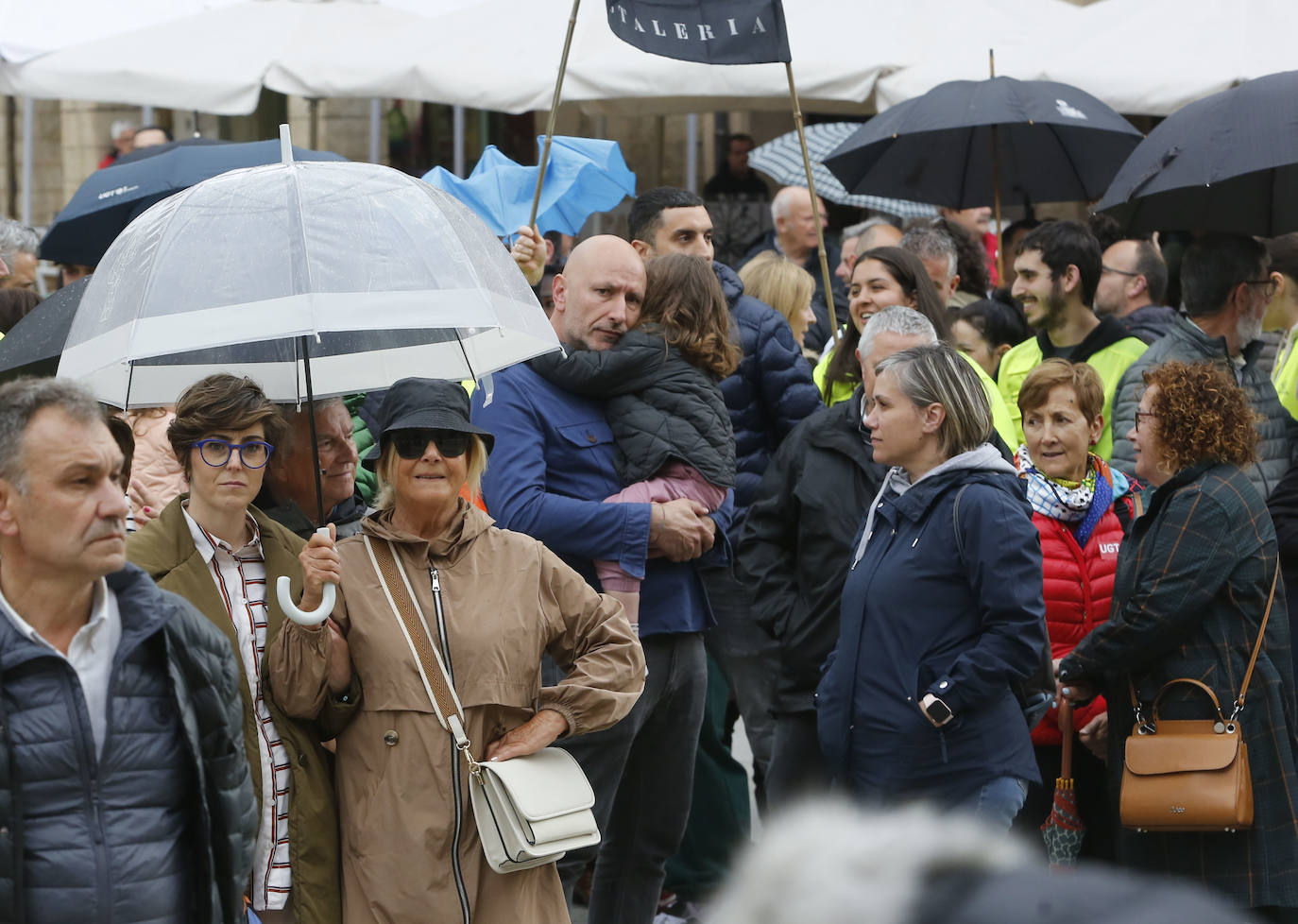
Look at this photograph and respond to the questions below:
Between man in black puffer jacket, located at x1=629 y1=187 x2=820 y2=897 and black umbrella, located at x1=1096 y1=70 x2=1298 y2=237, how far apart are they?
1.55 meters

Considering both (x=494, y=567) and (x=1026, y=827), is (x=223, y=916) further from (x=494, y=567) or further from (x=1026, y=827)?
(x=1026, y=827)

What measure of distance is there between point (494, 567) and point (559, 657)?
311 mm

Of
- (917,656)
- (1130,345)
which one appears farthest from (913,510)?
(1130,345)

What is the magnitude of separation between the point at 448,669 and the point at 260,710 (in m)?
0.43

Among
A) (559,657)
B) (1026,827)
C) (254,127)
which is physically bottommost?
(1026,827)

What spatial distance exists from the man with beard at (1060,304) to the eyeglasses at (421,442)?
3283 mm

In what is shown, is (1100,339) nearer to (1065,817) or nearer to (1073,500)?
(1073,500)

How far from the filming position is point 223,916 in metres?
3.20

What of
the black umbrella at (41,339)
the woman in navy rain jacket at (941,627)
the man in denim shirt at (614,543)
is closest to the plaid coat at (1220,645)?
the woman in navy rain jacket at (941,627)

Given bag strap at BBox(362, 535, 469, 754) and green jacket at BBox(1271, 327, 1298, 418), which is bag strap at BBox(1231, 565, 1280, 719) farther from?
bag strap at BBox(362, 535, 469, 754)

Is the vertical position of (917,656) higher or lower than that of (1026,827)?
higher

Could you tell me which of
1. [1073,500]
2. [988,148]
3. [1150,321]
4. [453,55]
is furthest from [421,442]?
[453,55]

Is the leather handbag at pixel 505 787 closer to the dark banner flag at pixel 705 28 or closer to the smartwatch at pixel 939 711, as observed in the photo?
the smartwatch at pixel 939 711

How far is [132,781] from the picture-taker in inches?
119
